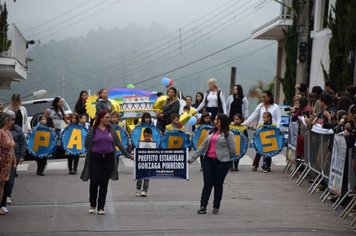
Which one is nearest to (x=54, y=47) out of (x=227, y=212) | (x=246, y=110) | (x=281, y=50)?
(x=281, y=50)

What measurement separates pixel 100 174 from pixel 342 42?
52.7 feet

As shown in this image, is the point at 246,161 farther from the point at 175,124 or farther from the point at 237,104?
the point at 175,124

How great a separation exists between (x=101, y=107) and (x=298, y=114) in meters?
4.61

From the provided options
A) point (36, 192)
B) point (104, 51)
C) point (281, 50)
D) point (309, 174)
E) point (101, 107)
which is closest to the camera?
point (36, 192)

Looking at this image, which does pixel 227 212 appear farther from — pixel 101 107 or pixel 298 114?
pixel 101 107

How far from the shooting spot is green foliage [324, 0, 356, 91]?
2775cm

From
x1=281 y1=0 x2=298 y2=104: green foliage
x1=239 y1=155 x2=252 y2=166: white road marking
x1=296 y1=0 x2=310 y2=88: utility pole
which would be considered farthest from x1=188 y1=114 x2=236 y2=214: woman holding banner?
x1=281 y1=0 x2=298 y2=104: green foliage

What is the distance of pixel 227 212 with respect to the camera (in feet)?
49.9

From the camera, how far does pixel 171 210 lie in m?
15.4

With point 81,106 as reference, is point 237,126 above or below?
below

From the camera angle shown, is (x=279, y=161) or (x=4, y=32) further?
(x=4, y=32)

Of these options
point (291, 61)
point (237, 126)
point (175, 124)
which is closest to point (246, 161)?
point (237, 126)

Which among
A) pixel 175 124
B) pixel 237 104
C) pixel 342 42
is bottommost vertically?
pixel 175 124

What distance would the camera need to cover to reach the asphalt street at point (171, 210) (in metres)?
13.5
